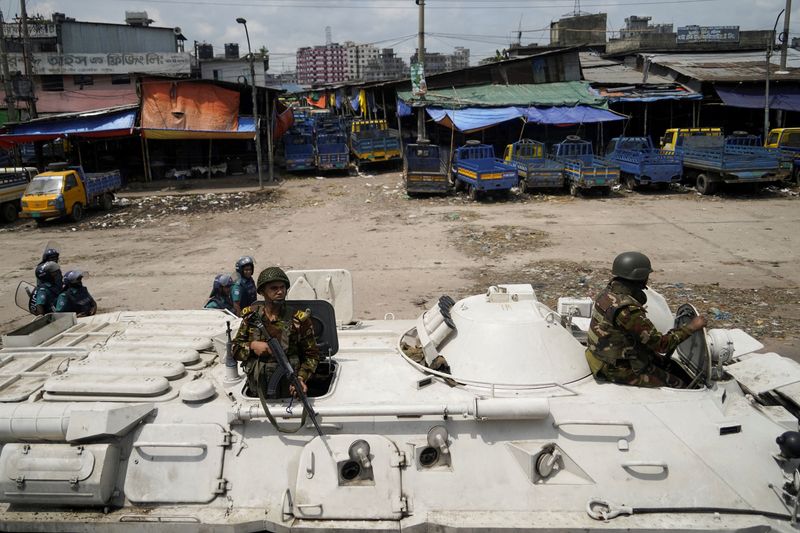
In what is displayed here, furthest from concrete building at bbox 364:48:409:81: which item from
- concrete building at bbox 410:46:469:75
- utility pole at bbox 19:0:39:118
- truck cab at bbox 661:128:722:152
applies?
truck cab at bbox 661:128:722:152

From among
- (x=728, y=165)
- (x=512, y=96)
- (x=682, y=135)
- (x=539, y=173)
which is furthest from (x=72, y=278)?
(x=512, y=96)

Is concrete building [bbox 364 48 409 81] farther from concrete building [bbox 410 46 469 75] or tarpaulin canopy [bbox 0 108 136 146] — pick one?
tarpaulin canopy [bbox 0 108 136 146]

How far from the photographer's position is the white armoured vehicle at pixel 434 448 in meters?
3.49

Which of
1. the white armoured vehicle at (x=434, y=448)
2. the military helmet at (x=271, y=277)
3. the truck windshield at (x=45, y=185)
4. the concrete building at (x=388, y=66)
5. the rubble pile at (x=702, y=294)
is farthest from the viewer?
the concrete building at (x=388, y=66)

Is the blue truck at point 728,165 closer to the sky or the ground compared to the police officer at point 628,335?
closer to the sky

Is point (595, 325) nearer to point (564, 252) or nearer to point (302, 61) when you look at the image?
point (564, 252)

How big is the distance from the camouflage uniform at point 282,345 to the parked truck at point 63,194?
1601 cm

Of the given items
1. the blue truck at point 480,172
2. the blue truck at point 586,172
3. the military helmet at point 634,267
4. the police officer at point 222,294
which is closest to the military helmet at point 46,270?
the police officer at point 222,294

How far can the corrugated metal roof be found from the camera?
25281mm

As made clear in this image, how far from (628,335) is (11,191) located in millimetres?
19823

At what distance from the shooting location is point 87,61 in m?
33.9

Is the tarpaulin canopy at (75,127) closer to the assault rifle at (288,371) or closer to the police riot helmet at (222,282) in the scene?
the police riot helmet at (222,282)

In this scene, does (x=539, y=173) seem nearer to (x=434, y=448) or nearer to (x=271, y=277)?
(x=271, y=277)

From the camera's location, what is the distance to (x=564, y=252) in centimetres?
1247
